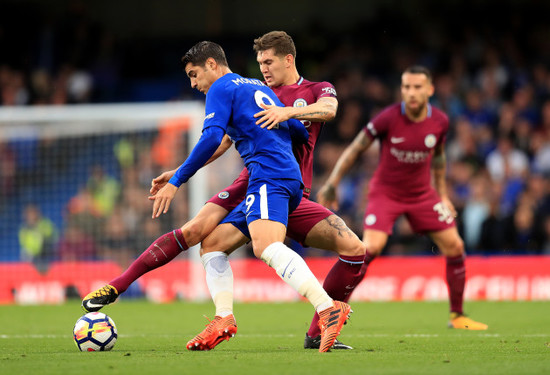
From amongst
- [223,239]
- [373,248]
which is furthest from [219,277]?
[373,248]

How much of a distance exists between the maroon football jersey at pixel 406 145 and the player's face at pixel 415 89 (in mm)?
152

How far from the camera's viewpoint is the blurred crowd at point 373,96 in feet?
46.6

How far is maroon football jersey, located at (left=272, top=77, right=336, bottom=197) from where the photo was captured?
651cm

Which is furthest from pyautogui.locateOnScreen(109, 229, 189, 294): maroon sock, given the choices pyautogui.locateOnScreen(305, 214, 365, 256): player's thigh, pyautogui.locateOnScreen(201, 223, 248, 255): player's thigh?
pyautogui.locateOnScreen(305, 214, 365, 256): player's thigh

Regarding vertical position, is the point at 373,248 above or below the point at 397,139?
below

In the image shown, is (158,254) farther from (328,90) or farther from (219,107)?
(328,90)

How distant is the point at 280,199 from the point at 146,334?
2648mm

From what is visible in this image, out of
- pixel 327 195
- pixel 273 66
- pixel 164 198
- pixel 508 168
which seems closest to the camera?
pixel 164 198

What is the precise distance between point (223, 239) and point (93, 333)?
3.59 ft

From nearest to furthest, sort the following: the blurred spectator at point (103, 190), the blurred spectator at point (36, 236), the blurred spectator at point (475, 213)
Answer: the blurred spectator at point (475, 213) < the blurred spectator at point (103, 190) < the blurred spectator at point (36, 236)

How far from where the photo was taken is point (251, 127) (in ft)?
19.8

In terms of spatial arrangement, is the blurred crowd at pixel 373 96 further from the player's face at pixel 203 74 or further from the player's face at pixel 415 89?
the player's face at pixel 203 74

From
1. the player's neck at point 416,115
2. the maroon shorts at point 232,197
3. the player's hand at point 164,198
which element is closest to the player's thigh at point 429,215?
the player's neck at point 416,115

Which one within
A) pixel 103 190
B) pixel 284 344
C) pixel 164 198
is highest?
pixel 103 190
